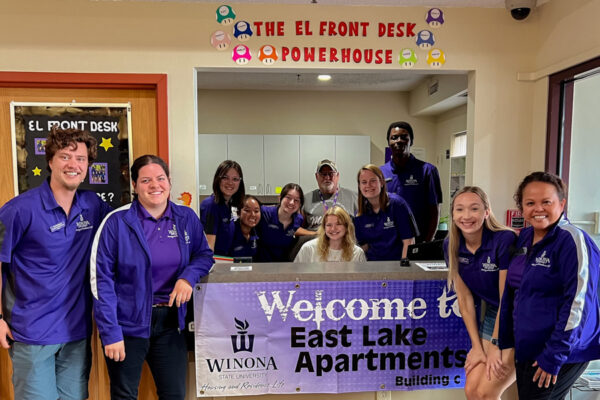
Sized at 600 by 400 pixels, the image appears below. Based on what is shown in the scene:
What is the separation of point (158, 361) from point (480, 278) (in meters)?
1.34

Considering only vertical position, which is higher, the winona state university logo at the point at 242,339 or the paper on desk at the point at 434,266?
the paper on desk at the point at 434,266

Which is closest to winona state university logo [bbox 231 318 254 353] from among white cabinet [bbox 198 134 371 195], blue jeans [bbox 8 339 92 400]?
blue jeans [bbox 8 339 92 400]

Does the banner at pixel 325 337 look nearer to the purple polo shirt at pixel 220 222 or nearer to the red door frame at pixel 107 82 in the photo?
the purple polo shirt at pixel 220 222

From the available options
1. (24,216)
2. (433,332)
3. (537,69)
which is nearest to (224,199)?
(24,216)

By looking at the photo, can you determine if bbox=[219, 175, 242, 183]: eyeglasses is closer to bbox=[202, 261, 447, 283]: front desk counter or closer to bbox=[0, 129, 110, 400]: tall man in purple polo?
bbox=[202, 261, 447, 283]: front desk counter

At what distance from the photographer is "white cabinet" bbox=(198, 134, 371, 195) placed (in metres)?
5.30

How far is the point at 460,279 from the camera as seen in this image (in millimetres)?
Result: 1624

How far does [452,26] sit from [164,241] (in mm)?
2015

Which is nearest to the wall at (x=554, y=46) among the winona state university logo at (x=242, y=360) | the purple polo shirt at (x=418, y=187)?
the purple polo shirt at (x=418, y=187)

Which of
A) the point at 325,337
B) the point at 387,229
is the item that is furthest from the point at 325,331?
the point at 387,229

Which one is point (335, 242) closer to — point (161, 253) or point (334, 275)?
point (334, 275)

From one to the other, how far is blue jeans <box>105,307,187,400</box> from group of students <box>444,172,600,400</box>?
1.16 metres

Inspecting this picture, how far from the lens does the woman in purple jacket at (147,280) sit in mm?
1456

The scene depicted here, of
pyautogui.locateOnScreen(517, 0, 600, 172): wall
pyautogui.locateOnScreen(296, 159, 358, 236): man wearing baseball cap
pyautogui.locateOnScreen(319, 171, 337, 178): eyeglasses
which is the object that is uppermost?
pyautogui.locateOnScreen(517, 0, 600, 172): wall
